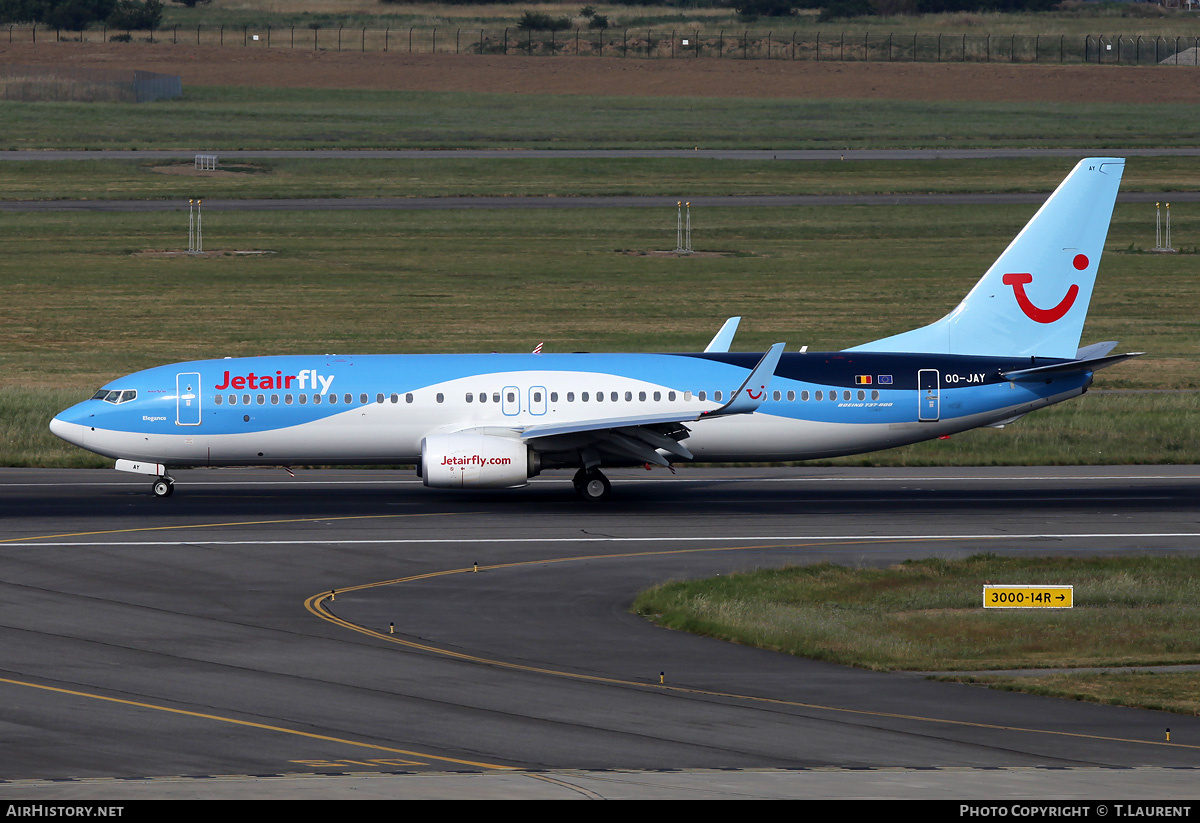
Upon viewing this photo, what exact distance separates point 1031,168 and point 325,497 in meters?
81.9

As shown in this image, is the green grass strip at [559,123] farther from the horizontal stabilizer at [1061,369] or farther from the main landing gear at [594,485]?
the main landing gear at [594,485]

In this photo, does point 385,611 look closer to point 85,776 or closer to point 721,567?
point 721,567

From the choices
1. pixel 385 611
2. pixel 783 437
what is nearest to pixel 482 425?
pixel 783 437

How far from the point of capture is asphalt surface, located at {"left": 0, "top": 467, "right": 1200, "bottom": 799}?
17852mm

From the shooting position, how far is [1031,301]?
41.0 m

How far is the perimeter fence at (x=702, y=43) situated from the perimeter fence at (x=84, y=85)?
23.2 metres

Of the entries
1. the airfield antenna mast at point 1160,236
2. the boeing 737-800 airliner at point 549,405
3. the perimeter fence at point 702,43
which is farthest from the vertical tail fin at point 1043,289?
the perimeter fence at point 702,43

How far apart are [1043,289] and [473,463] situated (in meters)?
16.0

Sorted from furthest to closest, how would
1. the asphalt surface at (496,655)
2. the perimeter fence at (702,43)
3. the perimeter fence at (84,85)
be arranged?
the perimeter fence at (702,43) < the perimeter fence at (84,85) < the asphalt surface at (496,655)

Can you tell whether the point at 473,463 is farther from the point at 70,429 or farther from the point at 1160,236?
the point at 1160,236

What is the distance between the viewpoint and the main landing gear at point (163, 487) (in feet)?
131

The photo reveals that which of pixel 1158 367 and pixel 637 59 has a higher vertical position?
pixel 637 59

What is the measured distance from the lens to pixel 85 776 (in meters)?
17.6

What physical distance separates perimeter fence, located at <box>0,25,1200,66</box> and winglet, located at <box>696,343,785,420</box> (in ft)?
443
